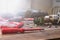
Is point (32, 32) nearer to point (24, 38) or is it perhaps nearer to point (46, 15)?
point (24, 38)

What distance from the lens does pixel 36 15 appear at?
0.80 m

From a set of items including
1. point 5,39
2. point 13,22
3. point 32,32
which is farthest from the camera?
point 13,22

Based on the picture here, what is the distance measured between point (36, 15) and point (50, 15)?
10 cm

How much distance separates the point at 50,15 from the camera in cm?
83

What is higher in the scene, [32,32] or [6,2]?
[6,2]

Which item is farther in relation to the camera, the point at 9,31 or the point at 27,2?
the point at 27,2

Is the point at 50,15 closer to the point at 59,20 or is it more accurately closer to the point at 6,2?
the point at 59,20

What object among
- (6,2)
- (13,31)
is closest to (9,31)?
(13,31)

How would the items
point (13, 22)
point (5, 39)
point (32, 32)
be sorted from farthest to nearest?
point (13, 22) < point (32, 32) < point (5, 39)

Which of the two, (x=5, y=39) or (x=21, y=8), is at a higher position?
(x=21, y=8)

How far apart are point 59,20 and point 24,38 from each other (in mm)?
376

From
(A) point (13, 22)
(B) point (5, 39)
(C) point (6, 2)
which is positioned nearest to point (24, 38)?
(B) point (5, 39)

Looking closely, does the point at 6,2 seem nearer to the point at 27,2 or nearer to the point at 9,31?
the point at 27,2

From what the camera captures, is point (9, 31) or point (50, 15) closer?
point (9, 31)
